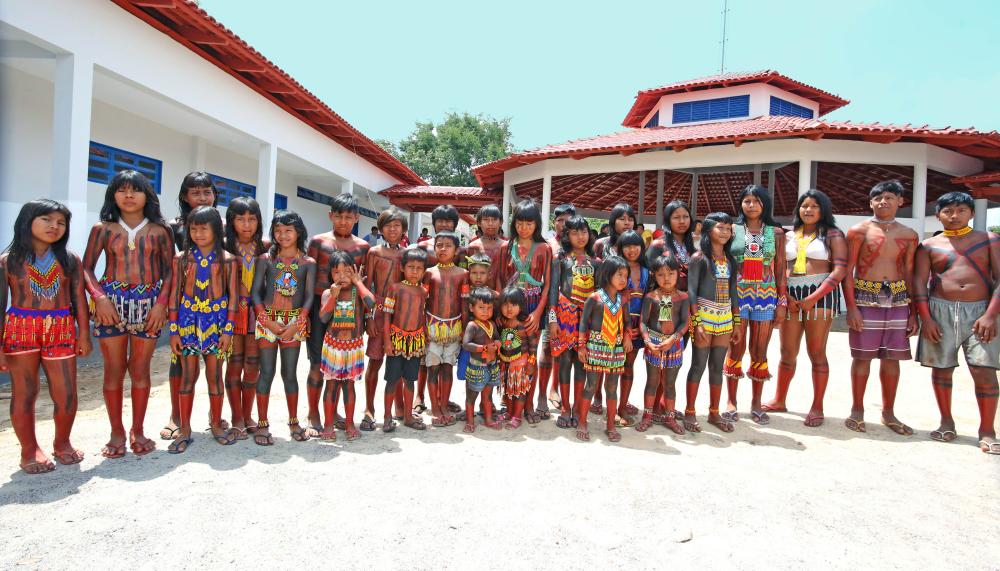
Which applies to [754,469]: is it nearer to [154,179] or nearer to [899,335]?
[899,335]

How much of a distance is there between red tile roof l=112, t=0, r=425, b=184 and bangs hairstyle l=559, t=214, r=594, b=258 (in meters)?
5.36

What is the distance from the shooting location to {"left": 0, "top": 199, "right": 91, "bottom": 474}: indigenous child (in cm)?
279

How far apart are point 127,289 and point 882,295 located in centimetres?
547

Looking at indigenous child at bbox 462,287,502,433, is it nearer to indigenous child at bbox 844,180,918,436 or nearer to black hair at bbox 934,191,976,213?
indigenous child at bbox 844,180,918,436

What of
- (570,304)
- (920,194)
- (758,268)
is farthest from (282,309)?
(920,194)

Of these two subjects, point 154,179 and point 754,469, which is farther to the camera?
point 154,179

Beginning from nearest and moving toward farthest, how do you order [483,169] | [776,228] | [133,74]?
1. [776,228]
2. [133,74]
3. [483,169]

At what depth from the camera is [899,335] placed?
13.1ft

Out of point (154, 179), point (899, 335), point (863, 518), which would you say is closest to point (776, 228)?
point (899, 335)

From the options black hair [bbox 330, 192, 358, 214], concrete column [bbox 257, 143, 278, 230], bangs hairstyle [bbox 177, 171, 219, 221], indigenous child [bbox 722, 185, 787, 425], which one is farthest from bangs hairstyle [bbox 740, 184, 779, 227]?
concrete column [bbox 257, 143, 278, 230]

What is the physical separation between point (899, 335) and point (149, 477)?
5.32 meters

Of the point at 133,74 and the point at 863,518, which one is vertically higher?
the point at 133,74

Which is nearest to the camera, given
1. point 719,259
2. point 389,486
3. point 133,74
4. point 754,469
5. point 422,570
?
point 422,570

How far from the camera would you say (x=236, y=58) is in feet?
24.4
